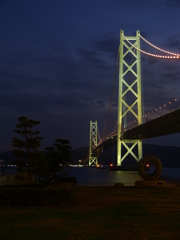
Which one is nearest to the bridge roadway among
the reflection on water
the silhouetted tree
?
the reflection on water

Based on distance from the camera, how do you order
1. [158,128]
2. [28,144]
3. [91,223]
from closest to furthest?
[91,223] < [28,144] < [158,128]

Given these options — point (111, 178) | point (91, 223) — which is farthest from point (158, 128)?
point (91, 223)

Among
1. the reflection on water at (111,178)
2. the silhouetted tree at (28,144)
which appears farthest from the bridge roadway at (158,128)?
the silhouetted tree at (28,144)

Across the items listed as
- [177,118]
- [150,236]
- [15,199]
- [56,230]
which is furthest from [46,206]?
[177,118]

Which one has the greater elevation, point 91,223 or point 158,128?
point 158,128

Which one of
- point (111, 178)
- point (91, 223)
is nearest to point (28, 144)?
point (91, 223)

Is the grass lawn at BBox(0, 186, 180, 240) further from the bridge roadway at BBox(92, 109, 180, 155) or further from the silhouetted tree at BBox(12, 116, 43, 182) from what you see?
the bridge roadway at BBox(92, 109, 180, 155)

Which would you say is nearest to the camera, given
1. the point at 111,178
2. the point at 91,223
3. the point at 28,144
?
the point at 91,223

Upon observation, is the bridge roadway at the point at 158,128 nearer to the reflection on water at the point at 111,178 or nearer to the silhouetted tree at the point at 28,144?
the reflection on water at the point at 111,178

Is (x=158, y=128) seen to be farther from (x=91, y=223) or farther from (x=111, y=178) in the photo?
(x=91, y=223)

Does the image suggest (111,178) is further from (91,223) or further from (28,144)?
(91,223)

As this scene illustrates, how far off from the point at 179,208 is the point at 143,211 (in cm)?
138

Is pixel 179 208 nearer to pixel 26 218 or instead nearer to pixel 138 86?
pixel 26 218

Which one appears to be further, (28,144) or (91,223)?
(28,144)
